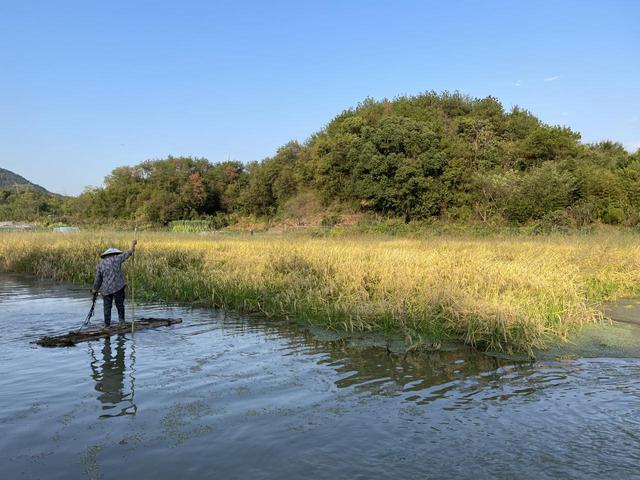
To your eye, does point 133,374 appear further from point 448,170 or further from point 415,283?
point 448,170

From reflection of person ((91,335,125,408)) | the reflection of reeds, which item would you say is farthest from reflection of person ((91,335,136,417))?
the reflection of reeds

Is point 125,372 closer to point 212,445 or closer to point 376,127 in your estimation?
point 212,445

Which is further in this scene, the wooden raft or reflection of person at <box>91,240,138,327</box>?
reflection of person at <box>91,240,138,327</box>

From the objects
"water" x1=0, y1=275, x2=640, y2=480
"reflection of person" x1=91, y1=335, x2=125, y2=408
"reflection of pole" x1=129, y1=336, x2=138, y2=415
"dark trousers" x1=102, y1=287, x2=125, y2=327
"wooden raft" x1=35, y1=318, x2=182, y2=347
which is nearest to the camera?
"water" x1=0, y1=275, x2=640, y2=480

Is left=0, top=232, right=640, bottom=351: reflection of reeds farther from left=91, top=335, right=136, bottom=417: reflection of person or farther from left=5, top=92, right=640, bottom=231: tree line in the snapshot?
left=5, top=92, right=640, bottom=231: tree line

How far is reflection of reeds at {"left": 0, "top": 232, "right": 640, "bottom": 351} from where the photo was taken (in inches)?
320

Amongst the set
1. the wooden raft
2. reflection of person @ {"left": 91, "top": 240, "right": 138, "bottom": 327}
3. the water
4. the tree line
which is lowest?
the water

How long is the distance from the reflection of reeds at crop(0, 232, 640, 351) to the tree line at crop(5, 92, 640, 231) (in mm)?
17389

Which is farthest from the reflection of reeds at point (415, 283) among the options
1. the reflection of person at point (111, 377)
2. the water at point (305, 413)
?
the reflection of person at point (111, 377)

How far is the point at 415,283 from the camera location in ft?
32.8

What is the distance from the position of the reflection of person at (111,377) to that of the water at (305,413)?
31mm

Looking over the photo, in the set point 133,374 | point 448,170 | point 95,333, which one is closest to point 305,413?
point 133,374

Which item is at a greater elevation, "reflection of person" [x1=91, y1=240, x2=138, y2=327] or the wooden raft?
"reflection of person" [x1=91, y1=240, x2=138, y2=327]

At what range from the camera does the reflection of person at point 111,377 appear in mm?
5566
